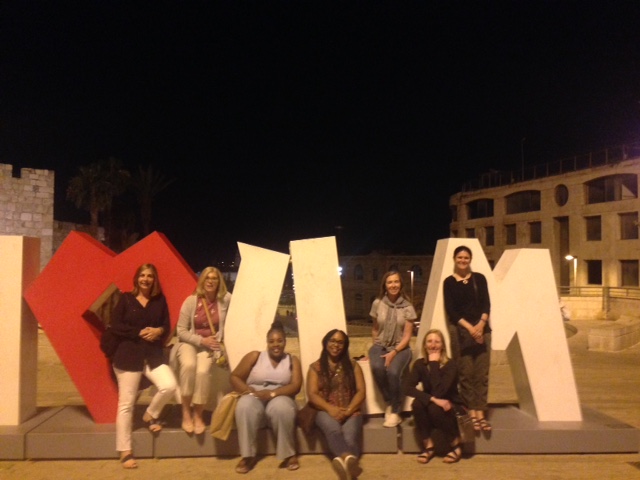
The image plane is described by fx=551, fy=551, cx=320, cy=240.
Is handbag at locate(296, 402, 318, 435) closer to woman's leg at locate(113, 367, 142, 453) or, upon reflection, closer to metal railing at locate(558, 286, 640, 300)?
woman's leg at locate(113, 367, 142, 453)

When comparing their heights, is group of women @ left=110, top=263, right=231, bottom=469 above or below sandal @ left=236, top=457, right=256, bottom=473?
above

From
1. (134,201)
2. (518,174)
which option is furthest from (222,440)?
(134,201)

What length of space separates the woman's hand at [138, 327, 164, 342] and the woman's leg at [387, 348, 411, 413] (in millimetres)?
2248

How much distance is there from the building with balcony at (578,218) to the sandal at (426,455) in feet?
79.3

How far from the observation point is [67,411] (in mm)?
5984

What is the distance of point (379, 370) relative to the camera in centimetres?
549

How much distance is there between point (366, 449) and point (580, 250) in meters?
31.3

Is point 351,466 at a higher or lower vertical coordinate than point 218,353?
lower

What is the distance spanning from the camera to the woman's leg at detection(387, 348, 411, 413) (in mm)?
5375

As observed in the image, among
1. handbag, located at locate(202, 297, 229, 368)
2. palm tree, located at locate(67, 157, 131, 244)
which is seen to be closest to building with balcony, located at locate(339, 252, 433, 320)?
palm tree, located at locate(67, 157, 131, 244)

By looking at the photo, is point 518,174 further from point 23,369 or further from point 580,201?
point 23,369

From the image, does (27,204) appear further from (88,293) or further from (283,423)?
(283,423)

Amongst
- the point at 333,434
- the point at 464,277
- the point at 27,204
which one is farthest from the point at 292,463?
the point at 27,204

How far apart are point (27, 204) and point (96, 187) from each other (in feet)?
40.9
